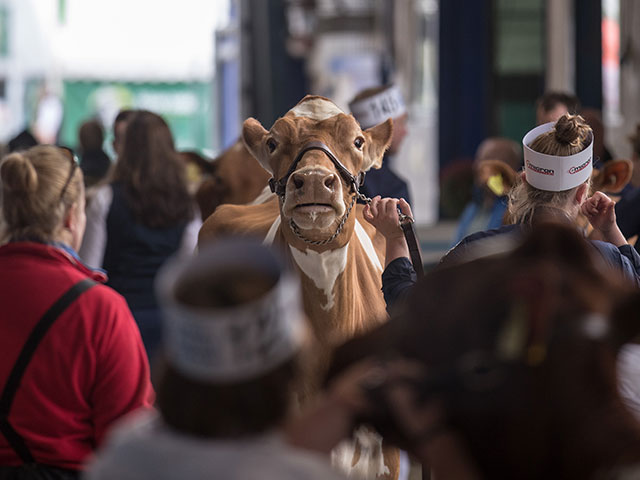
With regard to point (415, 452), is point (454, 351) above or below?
above

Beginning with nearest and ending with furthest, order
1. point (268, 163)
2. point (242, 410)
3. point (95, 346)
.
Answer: point (242, 410) → point (95, 346) → point (268, 163)

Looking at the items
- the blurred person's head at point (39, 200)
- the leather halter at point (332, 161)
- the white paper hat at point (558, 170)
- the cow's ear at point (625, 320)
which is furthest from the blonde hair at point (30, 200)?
the cow's ear at point (625, 320)

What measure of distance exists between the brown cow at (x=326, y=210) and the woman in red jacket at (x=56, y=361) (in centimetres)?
100

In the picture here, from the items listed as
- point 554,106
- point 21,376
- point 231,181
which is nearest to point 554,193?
point 21,376

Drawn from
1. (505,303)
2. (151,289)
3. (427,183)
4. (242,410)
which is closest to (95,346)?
(242,410)

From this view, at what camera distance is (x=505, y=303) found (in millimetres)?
1584

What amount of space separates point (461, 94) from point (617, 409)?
10.6 metres

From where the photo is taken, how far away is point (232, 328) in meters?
1.54

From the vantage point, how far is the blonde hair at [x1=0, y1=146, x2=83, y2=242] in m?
2.83

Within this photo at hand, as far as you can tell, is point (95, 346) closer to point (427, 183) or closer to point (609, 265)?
point (609, 265)

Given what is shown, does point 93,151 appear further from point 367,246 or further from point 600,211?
point 600,211

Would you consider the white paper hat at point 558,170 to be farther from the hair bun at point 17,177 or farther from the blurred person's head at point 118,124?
the blurred person's head at point 118,124

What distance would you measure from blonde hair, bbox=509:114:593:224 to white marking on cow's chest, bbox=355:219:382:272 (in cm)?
92

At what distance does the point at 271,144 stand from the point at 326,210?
0.56 meters
